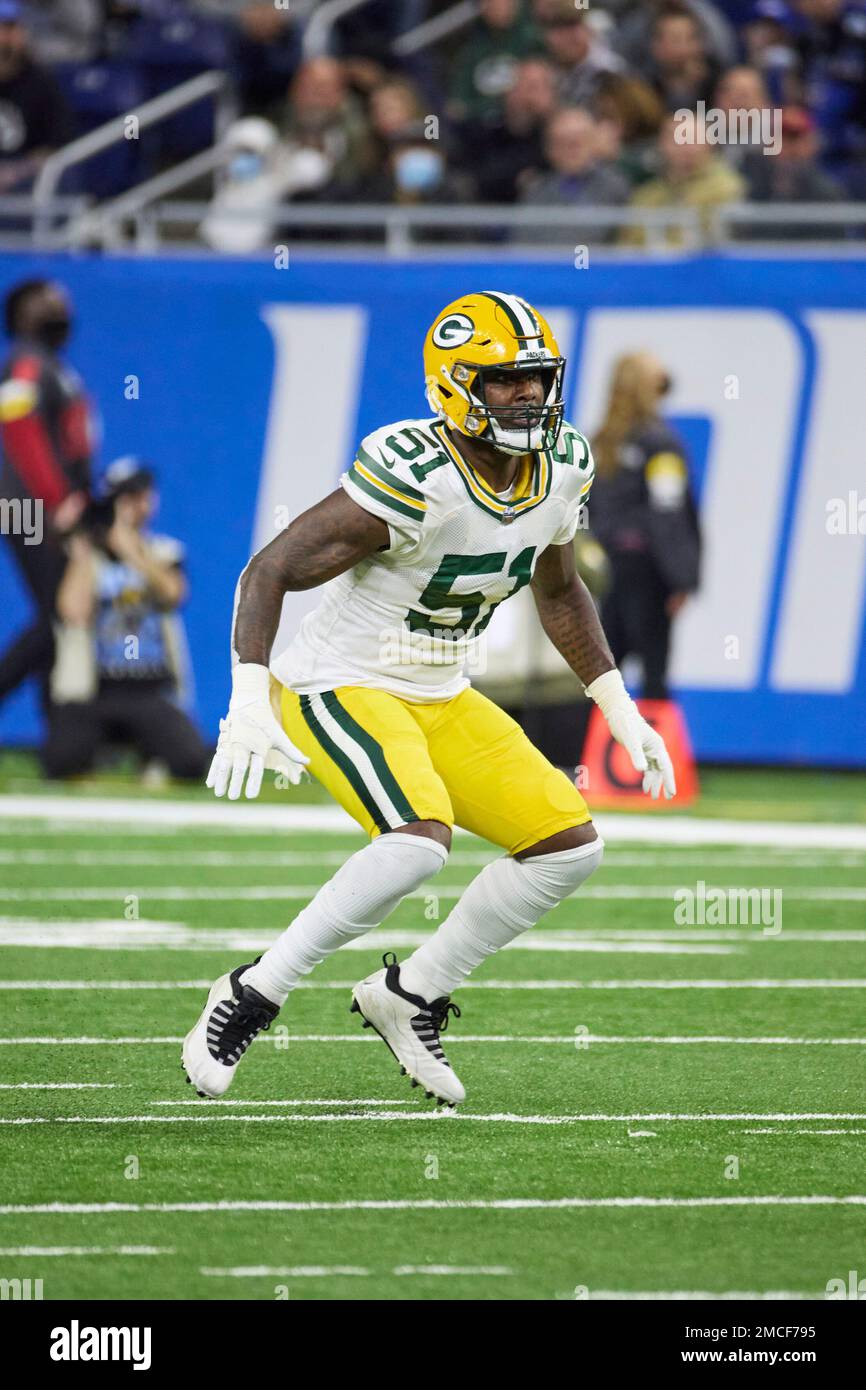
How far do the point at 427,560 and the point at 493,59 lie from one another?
30.6 ft

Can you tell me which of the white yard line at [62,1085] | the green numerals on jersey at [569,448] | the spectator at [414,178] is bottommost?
the white yard line at [62,1085]

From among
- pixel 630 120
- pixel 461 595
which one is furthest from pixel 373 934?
pixel 630 120

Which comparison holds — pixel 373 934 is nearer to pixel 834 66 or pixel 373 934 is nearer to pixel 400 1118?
pixel 400 1118

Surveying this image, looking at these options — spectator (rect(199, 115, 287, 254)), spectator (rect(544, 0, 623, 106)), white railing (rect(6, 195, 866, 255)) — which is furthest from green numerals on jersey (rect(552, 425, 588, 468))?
spectator (rect(544, 0, 623, 106))

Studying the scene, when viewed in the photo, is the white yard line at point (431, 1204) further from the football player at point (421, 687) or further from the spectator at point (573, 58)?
the spectator at point (573, 58)

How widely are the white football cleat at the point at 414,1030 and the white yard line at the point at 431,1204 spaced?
88 centimetres

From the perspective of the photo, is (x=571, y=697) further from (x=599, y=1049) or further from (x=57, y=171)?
(x=599, y=1049)

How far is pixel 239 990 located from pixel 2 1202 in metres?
0.94

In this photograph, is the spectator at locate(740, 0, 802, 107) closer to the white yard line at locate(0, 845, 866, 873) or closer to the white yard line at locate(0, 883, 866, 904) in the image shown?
the white yard line at locate(0, 845, 866, 873)

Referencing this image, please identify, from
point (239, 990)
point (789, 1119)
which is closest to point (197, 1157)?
point (239, 990)

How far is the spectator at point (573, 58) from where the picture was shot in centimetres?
1338

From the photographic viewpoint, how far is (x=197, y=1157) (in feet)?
16.6

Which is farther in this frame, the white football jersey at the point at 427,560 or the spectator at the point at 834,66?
the spectator at the point at 834,66

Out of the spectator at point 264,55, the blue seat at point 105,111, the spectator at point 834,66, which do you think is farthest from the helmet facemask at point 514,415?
the spectator at point 264,55
